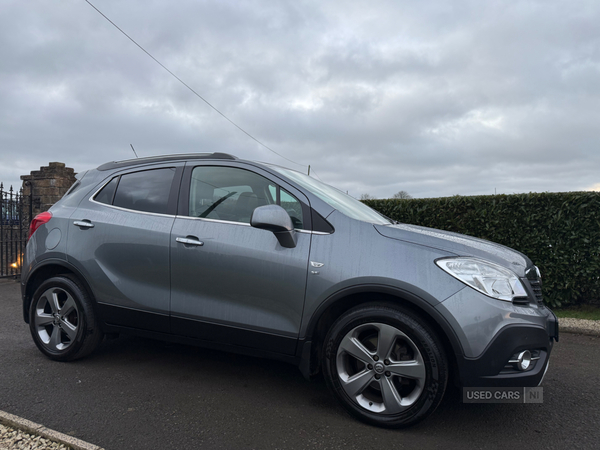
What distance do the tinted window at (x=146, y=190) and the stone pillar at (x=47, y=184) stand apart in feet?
22.7

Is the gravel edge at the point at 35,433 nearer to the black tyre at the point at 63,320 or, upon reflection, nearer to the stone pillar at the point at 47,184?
the black tyre at the point at 63,320

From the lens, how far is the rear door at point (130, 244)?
10.5ft

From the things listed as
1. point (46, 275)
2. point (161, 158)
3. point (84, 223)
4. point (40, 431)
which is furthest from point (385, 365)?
point (46, 275)

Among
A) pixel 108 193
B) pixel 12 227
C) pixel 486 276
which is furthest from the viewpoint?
pixel 12 227

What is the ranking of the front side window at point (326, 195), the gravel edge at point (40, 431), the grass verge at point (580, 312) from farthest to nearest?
the grass verge at point (580, 312) → the front side window at point (326, 195) → the gravel edge at point (40, 431)

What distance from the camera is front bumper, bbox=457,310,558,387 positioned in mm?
2336

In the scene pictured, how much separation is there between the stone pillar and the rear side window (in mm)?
6818

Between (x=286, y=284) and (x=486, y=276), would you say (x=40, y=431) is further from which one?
(x=486, y=276)

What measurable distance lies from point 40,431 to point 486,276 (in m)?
2.71

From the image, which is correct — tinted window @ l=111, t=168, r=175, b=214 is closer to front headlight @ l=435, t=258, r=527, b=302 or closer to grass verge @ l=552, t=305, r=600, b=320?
front headlight @ l=435, t=258, r=527, b=302

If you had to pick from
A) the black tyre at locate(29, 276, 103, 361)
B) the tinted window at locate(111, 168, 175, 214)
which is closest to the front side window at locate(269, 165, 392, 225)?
the tinted window at locate(111, 168, 175, 214)

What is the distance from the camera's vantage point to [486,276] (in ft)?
8.05

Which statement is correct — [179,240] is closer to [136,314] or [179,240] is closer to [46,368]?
[136,314]

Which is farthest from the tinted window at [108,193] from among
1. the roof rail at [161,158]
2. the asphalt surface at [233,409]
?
the asphalt surface at [233,409]
